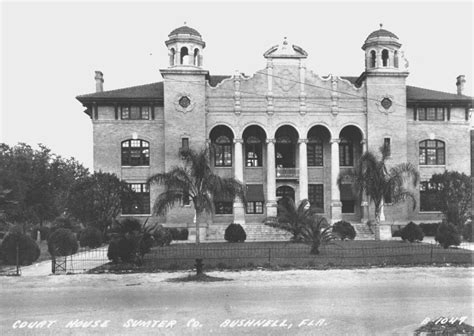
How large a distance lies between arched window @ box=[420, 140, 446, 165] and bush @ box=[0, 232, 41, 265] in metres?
30.6

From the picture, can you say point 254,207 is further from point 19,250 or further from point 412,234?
point 19,250

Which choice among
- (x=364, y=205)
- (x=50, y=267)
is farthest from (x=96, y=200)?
(x=364, y=205)

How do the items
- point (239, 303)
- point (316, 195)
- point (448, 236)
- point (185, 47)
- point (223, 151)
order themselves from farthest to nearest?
point (316, 195) < point (223, 151) < point (185, 47) < point (448, 236) < point (239, 303)

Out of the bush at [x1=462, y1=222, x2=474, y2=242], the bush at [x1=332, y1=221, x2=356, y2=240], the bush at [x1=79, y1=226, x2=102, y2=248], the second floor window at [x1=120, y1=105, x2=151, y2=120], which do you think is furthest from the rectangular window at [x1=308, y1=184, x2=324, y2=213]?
the bush at [x1=79, y1=226, x2=102, y2=248]

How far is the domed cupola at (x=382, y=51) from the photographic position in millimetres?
37562

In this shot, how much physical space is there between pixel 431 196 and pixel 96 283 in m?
27.7

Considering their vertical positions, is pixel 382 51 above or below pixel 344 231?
above

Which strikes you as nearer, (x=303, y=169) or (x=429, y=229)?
(x=429, y=229)

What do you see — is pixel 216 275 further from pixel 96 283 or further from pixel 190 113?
pixel 190 113

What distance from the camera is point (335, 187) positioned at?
1469 inches

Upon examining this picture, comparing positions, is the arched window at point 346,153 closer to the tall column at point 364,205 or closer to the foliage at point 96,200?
the tall column at point 364,205

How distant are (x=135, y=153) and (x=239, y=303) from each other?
28.3 m

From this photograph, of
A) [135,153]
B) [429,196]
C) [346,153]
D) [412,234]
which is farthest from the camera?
[346,153]

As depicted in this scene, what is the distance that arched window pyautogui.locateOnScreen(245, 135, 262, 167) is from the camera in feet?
130
